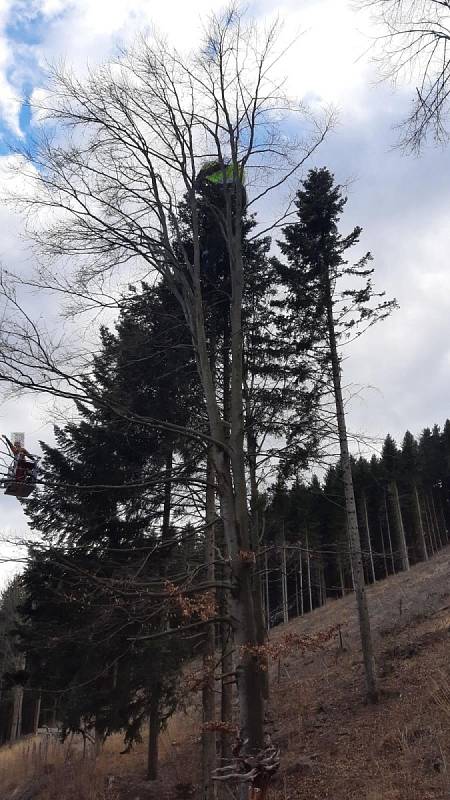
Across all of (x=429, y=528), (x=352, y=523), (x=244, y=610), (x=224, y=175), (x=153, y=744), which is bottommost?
(x=153, y=744)

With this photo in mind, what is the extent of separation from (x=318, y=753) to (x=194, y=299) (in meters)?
8.30

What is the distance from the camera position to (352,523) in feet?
42.5

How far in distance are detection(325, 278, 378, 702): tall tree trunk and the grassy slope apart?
1.94 feet

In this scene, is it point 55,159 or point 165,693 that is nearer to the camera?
point 55,159

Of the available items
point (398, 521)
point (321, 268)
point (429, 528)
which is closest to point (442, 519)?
point (429, 528)

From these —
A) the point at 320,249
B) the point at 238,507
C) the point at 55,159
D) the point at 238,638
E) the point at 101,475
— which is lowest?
the point at 238,638

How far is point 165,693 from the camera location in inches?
458

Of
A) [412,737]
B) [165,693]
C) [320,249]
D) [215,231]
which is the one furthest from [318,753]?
[320,249]

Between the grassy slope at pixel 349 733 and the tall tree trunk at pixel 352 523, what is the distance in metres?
0.59

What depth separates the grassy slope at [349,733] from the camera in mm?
8023

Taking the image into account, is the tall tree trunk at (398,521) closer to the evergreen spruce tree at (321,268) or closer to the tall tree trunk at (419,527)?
the tall tree trunk at (419,527)

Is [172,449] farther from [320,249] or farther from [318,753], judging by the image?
[320,249]

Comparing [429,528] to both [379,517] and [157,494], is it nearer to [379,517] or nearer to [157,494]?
[379,517]

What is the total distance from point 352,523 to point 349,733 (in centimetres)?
431
